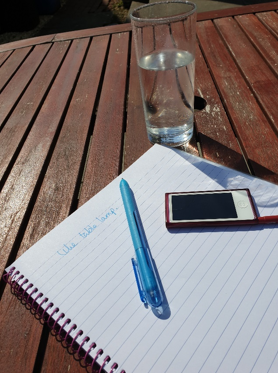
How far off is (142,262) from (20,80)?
859mm

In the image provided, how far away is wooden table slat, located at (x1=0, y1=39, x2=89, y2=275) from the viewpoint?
1.67ft

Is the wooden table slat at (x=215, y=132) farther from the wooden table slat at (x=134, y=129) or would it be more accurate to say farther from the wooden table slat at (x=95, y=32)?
the wooden table slat at (x=95, y=32)

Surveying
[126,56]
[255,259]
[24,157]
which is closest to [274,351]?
[255,259]

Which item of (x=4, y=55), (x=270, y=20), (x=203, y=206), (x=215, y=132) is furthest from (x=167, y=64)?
(x=4, y=55)

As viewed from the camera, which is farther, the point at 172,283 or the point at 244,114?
the point at 244,114

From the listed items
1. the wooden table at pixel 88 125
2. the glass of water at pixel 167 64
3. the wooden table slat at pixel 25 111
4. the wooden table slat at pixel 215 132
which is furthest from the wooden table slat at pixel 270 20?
the wooden table slat at pixel 25 111

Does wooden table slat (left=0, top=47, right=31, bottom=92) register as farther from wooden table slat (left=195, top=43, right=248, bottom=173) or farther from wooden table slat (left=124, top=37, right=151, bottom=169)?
wooden table slat (left=195, top=43, right=248, bottom=173)

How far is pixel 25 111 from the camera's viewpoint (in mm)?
845

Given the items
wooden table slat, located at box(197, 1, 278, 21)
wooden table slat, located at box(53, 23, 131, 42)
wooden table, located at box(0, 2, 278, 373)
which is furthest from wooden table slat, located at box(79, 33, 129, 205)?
wooden table slat, located at box(197, 1, 278, 21)

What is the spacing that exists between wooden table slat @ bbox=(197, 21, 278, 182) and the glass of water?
117 mm

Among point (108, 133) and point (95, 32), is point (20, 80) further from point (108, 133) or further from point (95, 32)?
point (108, 133)

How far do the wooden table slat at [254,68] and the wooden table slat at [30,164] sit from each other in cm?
46

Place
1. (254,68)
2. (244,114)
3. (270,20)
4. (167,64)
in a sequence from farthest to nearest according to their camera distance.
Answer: (270,20) → (254,68) → (244,114) → (167,64)

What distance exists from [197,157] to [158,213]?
15cm
